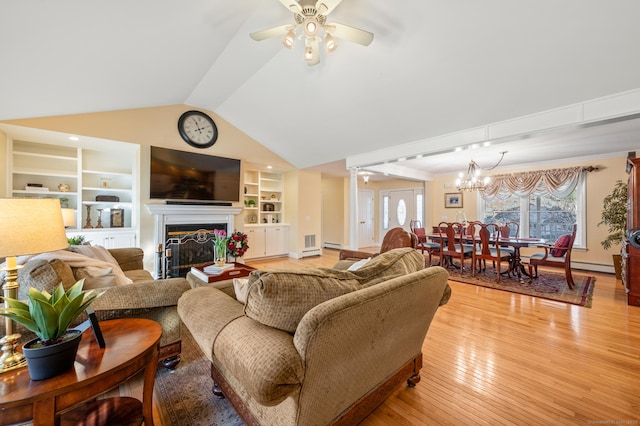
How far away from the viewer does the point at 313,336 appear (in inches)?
35.5

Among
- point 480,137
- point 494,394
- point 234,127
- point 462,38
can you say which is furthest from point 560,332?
point 234,127

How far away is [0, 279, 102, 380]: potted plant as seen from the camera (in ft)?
2.97

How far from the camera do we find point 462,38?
8.11 feet

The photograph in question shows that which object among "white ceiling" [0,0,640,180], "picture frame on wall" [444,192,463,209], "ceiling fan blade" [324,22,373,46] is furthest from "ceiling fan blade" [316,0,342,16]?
"picture frame on wall" [444,192,463,209]

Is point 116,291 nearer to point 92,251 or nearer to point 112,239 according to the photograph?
point 92,251

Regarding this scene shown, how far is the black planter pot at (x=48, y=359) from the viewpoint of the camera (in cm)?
89

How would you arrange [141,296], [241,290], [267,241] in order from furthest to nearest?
[267,241] → [141,296] → [241,290]

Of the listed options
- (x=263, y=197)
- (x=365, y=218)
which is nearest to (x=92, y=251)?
(x=263, y=197)

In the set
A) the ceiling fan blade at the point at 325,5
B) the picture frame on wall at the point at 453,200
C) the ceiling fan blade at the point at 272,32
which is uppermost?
the ceiling fan blade at the point at 325,5

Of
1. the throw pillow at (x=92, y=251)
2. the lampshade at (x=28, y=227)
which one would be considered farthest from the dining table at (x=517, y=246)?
the throw pillow at (x=92, y=251)

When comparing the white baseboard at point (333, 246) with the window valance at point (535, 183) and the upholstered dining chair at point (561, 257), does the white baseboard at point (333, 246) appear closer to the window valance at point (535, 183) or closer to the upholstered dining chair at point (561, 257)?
the window valance at point (535, 183)

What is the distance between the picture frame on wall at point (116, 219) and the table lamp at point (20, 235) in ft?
13.2

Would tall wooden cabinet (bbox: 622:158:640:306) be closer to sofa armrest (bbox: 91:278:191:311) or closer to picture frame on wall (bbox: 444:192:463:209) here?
picture frame on wall (bbox: 444:192:463:209)

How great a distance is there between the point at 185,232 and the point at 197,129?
1940 mm
